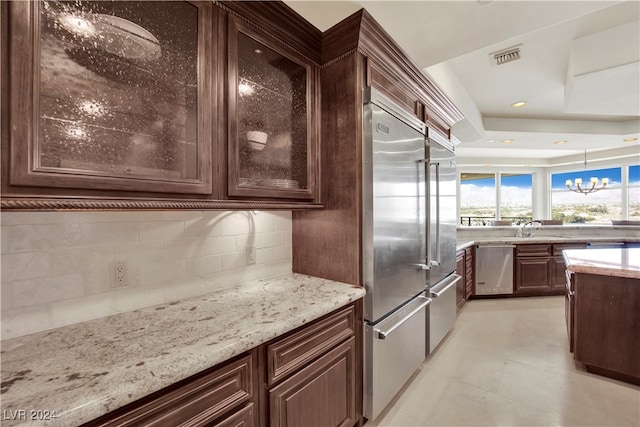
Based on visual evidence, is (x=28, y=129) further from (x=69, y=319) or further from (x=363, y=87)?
(x=363, y=87)

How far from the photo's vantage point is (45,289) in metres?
1.07

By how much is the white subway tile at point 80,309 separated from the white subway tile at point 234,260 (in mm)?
554

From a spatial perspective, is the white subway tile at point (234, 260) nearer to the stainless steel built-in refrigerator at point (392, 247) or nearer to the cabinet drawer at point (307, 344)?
the cabinet drawer at point (307, 344)

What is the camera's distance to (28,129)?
30.7 inches

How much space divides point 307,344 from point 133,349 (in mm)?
693

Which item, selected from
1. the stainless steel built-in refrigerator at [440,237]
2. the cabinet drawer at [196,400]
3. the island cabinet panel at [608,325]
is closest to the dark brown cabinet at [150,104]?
the cabinet drawer at [196,400]

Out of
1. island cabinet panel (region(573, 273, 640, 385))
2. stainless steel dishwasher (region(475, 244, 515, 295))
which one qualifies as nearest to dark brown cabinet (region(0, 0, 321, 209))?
island cabinet panel (region(573, 273, 640, 385))

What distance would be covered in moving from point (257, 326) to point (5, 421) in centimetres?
66

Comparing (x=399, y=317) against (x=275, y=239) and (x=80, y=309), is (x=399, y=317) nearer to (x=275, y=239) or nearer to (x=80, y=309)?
(x=275, y=239)

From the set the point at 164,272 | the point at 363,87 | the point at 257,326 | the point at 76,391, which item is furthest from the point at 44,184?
the point at 363,87

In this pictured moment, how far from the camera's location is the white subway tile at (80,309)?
43.3 inches

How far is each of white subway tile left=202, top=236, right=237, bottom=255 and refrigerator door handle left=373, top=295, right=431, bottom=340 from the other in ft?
3.30

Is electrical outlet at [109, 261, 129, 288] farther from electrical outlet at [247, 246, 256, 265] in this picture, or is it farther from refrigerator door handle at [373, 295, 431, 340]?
refrigerator door handle at [373, 295, 431, 340]

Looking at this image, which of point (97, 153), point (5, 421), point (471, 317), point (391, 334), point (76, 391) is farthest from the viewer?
point (471, 317)
